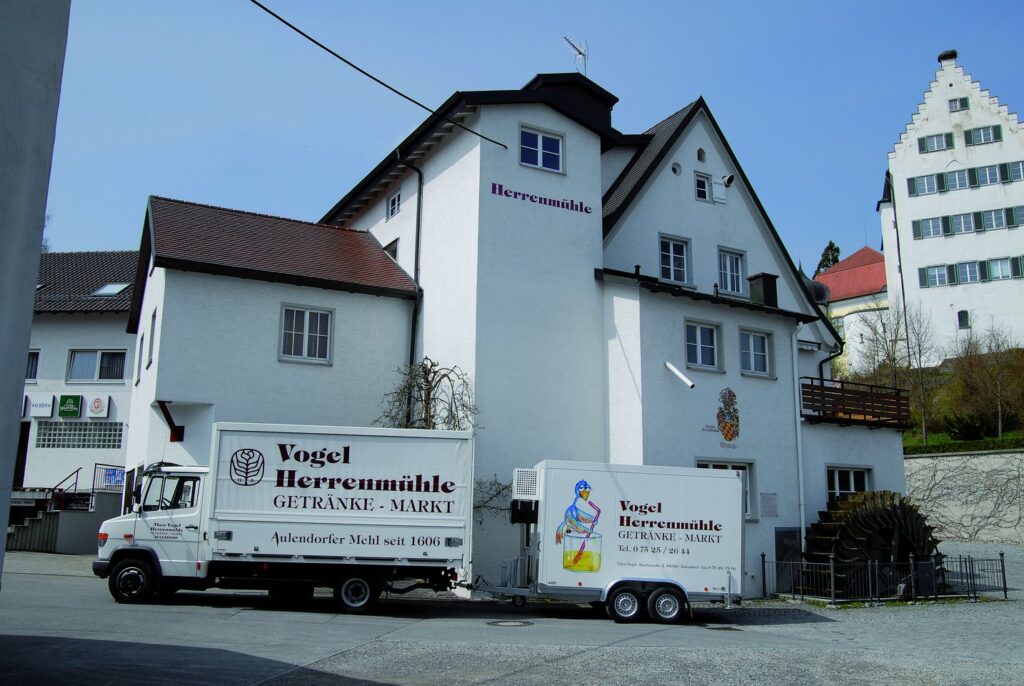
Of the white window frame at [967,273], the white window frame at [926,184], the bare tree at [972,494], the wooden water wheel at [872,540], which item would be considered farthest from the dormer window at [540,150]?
the white window frame at [926,184]

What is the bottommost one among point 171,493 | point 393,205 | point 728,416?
point 171,493

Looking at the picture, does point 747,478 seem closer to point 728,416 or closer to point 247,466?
point 728,416

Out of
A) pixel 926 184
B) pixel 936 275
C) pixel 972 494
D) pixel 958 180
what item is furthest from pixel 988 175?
pixel 972 494

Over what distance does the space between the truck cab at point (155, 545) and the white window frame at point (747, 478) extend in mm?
10848

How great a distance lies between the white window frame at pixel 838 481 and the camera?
22.5 meters

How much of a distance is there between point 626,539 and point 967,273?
42871mm

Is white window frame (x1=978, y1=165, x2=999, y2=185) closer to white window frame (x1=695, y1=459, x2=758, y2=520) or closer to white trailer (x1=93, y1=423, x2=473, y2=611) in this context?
white window frame (x1=695, y1=459, x2=758, y2=520)

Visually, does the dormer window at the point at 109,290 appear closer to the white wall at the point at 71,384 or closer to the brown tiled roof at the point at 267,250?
the white wall at the point at 71,384

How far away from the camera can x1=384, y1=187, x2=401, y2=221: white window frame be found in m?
23.6

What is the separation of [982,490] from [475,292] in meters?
23.3

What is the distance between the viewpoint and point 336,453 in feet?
48.7

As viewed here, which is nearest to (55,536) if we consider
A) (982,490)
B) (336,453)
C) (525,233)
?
(336,453)

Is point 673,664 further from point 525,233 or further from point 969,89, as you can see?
point 969,89

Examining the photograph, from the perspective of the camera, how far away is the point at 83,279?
3180 cm
